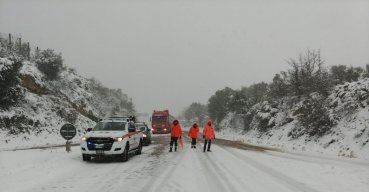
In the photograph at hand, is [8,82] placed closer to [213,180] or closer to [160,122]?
[160,122]

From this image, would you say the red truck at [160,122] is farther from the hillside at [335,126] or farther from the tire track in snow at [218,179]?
the tire track in snow at [218,179]

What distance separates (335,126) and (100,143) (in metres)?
21.7

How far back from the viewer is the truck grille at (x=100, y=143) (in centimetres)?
1577

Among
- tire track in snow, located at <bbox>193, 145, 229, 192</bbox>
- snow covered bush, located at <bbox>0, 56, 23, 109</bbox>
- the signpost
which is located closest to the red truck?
snow covered bush, located at <bbox>0, 56, 23, 109</bbox>

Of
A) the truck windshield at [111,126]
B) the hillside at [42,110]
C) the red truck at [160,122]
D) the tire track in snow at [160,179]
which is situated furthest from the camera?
the red truck at [160,122]

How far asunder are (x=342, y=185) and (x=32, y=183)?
8.20m

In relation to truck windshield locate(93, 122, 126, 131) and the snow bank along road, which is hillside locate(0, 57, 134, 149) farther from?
the snow bank along road

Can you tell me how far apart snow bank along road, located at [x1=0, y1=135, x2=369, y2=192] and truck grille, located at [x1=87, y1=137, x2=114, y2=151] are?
0.61 m

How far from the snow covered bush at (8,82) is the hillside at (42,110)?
135 mm

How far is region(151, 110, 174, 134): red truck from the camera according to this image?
2055 inches

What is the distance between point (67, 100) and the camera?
4716 cm

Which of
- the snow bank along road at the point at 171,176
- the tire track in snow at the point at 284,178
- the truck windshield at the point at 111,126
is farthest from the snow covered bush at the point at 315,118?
the truck windshield at the point at 111,126

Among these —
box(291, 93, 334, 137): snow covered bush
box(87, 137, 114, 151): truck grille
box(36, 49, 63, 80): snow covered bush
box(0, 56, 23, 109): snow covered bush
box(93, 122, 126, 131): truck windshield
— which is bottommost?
box(87, 137, 114, 151): truck grille

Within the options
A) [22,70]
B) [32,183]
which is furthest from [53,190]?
[22,70]
